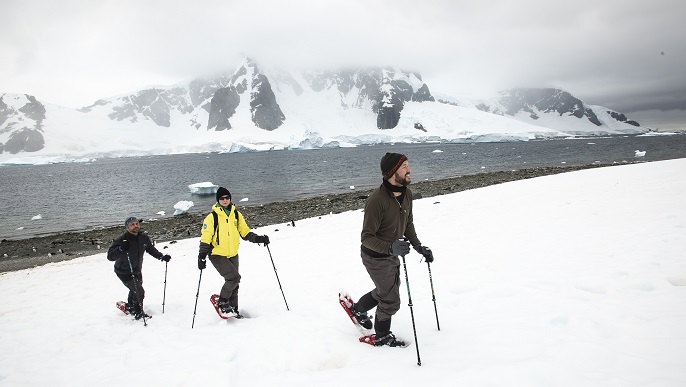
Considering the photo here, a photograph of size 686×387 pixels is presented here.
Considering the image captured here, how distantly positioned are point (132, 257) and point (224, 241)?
2.48 metres

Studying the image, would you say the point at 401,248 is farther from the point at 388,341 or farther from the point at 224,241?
the point at 224,241

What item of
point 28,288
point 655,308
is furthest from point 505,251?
point 28,288

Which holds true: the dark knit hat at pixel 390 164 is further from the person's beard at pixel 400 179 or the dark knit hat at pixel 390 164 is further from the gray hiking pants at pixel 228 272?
the gray hiking pants at pixel 228 272

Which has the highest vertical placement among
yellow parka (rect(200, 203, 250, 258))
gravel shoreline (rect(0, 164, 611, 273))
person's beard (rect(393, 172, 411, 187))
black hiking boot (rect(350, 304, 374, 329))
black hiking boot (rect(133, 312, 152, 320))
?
person's beard (rect(393, 172, 411, 187))

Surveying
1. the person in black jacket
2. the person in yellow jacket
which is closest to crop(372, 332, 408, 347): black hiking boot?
the person in yellow jacket

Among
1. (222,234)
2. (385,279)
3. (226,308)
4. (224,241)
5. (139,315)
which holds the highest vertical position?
(222,234)

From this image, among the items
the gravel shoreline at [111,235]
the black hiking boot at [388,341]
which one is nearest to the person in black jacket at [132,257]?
the black hiking boot at [388,341]

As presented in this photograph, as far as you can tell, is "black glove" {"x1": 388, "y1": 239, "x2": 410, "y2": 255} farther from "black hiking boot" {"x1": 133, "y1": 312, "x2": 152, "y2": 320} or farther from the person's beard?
"black hiking boot" {"x1": 133, "y1": 312, "x2": 152, "y2": 320}

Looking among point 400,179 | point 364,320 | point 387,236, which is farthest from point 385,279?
point 400,179

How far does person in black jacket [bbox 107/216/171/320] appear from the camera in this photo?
743 centimetres

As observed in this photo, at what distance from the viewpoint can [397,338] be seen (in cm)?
539

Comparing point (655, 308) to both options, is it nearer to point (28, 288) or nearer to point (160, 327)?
point (160, 327)

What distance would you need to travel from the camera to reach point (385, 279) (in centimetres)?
477

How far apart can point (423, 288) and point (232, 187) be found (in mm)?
46201
